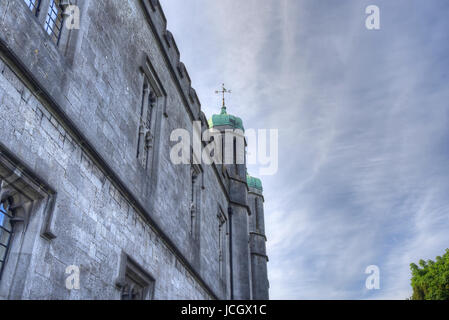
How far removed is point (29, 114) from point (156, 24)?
6.04 m

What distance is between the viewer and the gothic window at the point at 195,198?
485 inches

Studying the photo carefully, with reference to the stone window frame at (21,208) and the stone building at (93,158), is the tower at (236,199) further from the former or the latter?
the stone window frame at (21,208)

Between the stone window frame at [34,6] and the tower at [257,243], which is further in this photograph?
the tower at [257,243]

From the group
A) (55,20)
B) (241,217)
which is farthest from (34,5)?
(241,217)

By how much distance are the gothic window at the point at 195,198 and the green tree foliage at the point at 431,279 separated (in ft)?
49.7

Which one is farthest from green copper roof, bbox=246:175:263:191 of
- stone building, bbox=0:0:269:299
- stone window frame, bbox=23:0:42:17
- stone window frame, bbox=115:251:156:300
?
stone window frame, bbox=23:0:42:17

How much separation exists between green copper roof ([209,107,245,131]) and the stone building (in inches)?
376

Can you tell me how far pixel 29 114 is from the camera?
16.4 ft

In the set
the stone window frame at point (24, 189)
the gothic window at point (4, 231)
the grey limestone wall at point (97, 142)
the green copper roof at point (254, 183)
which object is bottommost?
the gothic window at point (4, 231)

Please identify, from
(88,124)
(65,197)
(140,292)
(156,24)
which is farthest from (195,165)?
(65,197)

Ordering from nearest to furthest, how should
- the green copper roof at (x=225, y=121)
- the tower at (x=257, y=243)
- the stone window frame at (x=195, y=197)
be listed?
1. the stone window frame at (x=195, y=197)
2. the green copper roof at (x=225, y=121)
3. the tower at (x=257, y=243)

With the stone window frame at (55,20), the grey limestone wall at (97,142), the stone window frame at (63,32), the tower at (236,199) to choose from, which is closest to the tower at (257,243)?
the tower at (236,199)
